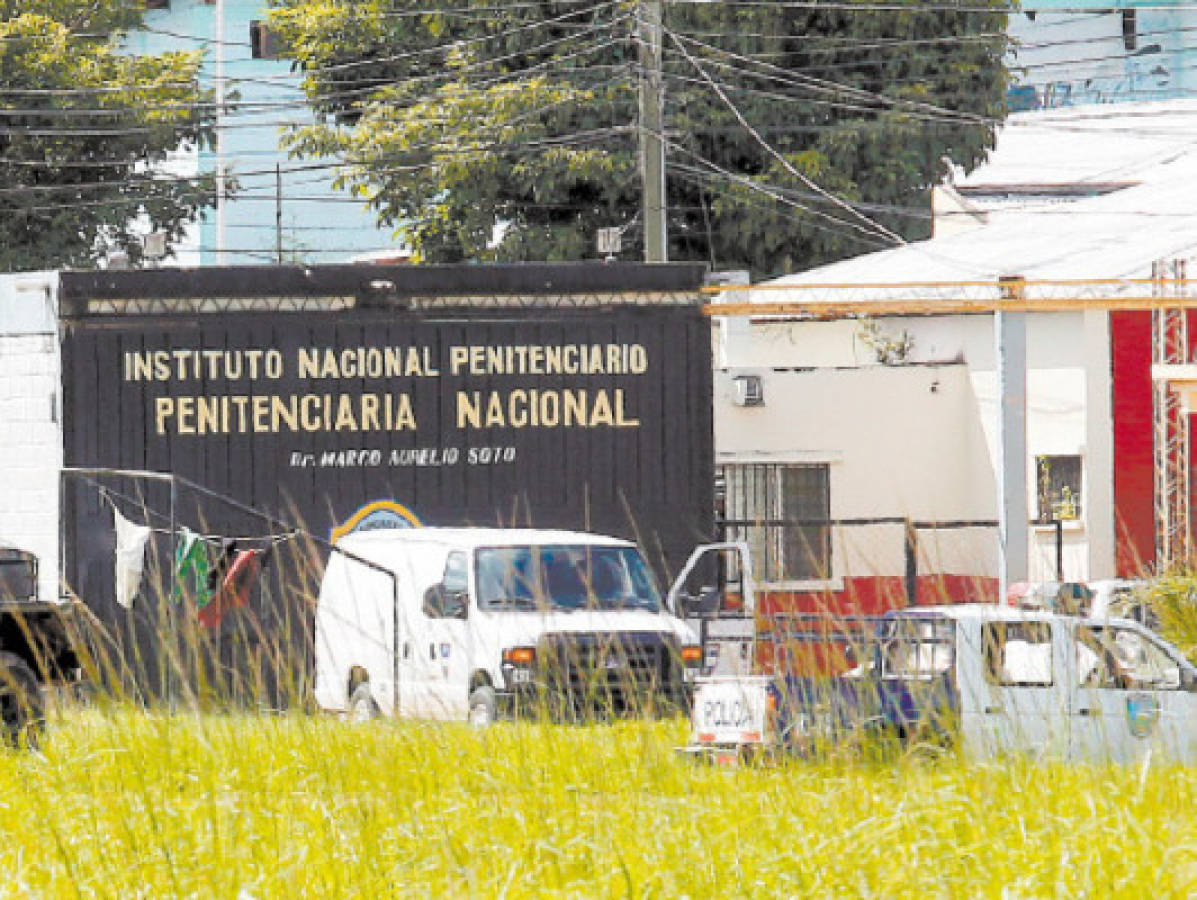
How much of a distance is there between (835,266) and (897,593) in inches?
413

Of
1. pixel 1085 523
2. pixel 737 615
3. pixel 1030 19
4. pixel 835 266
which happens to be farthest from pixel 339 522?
pixel 1030 19

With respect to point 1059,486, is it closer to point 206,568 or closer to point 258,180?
point 206,568

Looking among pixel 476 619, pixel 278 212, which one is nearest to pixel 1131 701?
pixel 476 619

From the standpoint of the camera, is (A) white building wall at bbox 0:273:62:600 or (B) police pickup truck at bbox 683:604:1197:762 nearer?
(B) police pickup truck at bbox 683:604:1197:762

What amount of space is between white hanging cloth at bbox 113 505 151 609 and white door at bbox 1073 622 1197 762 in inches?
289

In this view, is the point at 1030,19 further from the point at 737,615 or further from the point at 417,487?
the point at 737,615

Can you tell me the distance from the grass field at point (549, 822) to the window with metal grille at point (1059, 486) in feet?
62.6

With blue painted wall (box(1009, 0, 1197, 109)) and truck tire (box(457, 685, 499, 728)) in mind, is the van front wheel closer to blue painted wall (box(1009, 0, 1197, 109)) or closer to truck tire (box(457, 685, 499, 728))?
truck tire (box(457, 685, 499, 728))

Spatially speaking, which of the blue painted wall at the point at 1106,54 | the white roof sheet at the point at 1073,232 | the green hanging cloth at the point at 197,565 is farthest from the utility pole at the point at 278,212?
the green hanging cloth at the point at 197,565

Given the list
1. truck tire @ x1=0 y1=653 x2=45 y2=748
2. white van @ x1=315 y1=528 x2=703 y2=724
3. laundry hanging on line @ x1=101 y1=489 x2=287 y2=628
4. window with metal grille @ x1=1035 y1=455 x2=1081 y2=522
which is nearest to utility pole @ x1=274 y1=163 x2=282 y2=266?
window with metal grille @ x1=1035 y1=455 x2=1081 y2=522

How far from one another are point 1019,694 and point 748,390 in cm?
1492

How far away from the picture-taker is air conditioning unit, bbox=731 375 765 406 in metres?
29.7

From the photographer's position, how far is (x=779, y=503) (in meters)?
30.7

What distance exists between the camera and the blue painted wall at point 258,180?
61781mm
